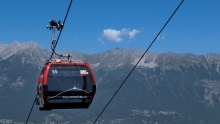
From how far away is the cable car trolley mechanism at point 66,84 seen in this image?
17984mm

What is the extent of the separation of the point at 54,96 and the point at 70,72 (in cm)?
148

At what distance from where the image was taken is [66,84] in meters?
18.7

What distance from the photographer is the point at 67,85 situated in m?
18.7

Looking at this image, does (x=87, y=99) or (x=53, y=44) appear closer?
(x=53, y=44)

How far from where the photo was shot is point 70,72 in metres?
18.5

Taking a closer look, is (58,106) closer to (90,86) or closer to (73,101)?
(73,101)

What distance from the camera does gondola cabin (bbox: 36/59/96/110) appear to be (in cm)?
1802

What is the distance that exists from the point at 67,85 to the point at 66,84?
0.07 m

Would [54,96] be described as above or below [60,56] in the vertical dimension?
below

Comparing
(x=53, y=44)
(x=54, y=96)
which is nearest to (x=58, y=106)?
(x=54, y=96)

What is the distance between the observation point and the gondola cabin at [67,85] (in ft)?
59.1

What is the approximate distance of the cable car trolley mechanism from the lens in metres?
18.0

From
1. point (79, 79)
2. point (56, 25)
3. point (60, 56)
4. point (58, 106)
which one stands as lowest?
point (58, 106)

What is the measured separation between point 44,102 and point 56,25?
13.1ft
